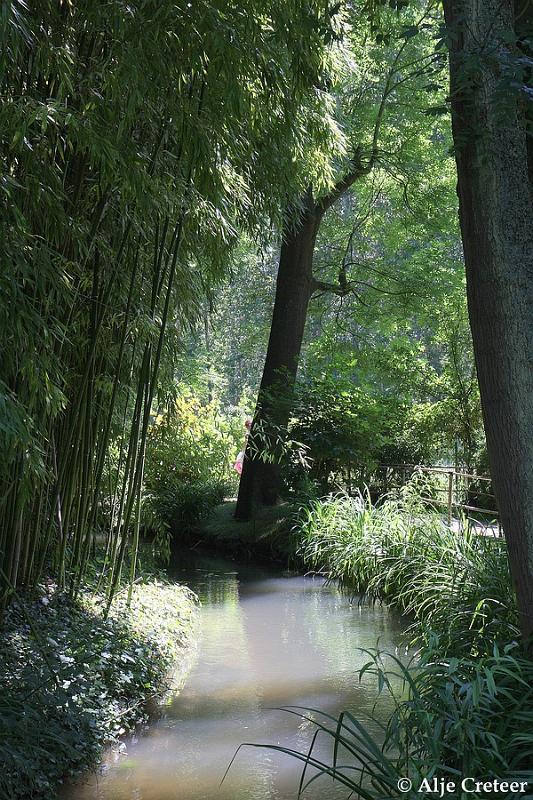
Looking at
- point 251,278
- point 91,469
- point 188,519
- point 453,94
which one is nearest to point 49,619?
point 91,469

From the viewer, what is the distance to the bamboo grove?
319 centimetres

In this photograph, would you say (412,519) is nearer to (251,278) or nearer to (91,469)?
(91,469)

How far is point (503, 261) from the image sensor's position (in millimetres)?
2922

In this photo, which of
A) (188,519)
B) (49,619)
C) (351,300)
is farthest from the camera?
(351,300)

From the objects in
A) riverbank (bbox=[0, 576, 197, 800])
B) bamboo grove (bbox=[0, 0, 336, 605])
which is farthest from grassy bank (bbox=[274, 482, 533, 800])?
bamboo grove (bbox=[0, 0, 336, 605])

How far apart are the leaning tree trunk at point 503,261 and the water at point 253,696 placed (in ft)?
4.52

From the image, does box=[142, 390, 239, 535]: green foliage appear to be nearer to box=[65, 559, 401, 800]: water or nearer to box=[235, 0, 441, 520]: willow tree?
box=[235, 0, 441, 520]: willow tree

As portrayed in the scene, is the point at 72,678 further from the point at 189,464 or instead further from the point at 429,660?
the point at 189,464

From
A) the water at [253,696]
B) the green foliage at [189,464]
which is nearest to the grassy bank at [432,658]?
the water at [253,696]

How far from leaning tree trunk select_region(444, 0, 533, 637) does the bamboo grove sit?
748mm

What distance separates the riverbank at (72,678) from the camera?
2.96m

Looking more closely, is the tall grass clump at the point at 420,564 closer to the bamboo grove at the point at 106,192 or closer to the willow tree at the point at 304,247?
the willow tree at the point at 304,247

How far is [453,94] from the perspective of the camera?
9.66ft

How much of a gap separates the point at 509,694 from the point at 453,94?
2.11 meters
